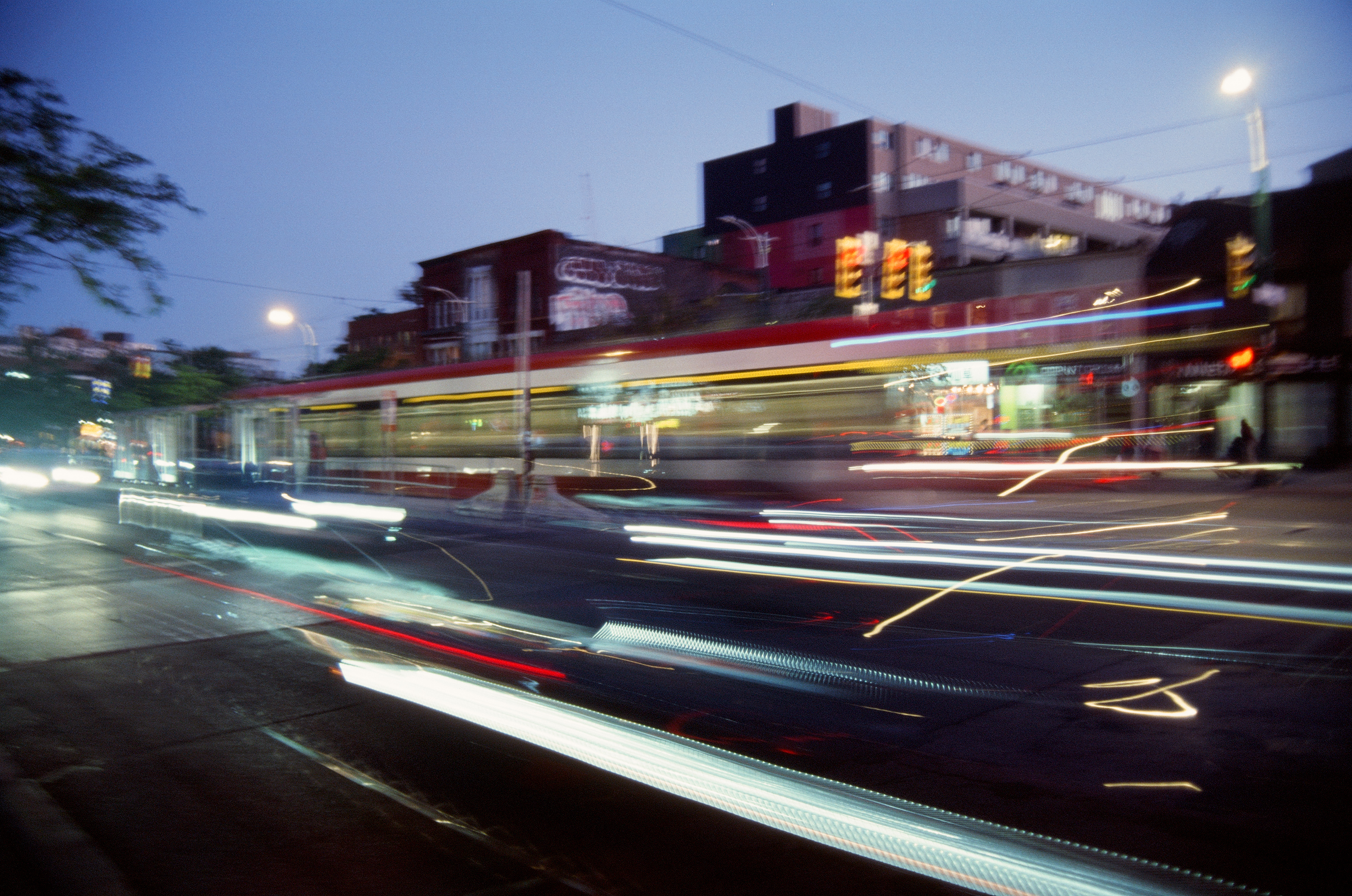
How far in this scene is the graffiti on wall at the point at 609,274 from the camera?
146 feet

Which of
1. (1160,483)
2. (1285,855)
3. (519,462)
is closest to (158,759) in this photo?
(1285,855)

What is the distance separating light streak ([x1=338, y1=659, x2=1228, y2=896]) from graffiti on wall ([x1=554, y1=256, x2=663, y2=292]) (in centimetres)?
4059

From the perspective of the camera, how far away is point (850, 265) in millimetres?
16516

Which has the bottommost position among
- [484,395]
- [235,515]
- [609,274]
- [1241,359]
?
[235,515]

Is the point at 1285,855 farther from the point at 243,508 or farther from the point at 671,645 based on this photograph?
the point at 243,508

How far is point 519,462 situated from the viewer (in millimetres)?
19875

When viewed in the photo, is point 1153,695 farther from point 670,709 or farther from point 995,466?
point 995,466

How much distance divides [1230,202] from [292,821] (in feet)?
107

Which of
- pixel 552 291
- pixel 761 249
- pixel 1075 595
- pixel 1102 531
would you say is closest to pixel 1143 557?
pixel 1075 595

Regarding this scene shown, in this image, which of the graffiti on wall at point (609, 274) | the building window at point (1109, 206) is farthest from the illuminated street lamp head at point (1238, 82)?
the building window at point (1109, 206)

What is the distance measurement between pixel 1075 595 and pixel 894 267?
31.7ft

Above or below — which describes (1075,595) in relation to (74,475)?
below

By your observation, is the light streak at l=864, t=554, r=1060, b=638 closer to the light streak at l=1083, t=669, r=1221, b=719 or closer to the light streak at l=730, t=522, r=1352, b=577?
the light streak at l=730, t=522, r=1352, b=577

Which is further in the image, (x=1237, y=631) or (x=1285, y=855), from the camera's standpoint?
(x=1237, y=631)
